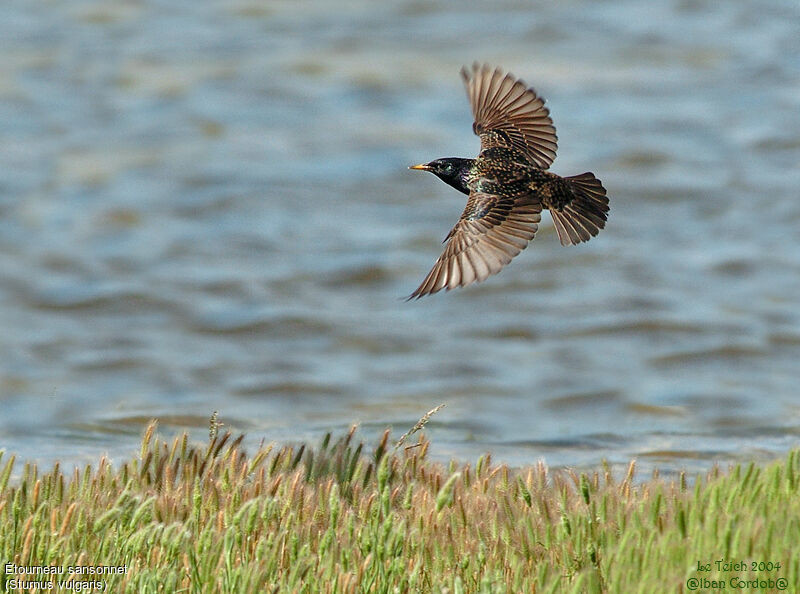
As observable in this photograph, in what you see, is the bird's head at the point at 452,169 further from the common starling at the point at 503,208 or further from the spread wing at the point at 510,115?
the spread wing at the point at 510,115

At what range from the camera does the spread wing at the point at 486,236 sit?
5230mm

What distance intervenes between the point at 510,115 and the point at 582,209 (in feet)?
2.98

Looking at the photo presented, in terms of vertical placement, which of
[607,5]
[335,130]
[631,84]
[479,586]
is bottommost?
[479,586]

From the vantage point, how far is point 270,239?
14.4 meters

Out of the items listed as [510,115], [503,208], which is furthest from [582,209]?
[510,115]

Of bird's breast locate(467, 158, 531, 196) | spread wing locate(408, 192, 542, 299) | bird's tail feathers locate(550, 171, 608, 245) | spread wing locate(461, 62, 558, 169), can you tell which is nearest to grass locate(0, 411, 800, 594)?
spread wing locate(408, 192, 542, 299)

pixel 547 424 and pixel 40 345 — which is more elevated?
pixel 40 345

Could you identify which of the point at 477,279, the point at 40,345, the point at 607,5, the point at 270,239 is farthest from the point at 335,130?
the point at 477,279

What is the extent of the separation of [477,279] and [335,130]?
11.9 meters

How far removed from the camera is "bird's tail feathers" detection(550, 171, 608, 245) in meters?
5.58

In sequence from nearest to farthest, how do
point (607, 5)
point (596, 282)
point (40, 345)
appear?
point (40, 345) → point (596, 282) → point (607, 5)

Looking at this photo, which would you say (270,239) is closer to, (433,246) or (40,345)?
(433,246)

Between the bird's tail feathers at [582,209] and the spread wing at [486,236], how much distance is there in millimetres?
141

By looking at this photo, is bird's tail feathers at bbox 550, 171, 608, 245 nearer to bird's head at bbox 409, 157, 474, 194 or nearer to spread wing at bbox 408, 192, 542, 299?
spread wing at bbox 408, 192, 542, 299
